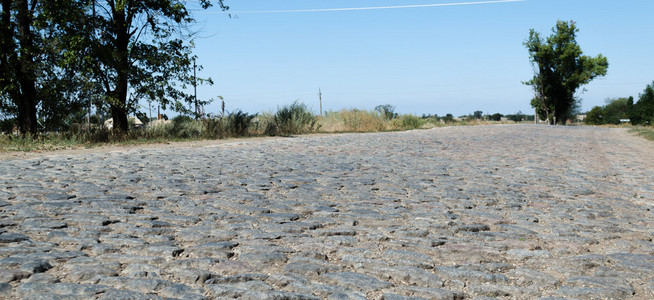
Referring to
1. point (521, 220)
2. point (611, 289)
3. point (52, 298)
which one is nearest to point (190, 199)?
point (52, 298)

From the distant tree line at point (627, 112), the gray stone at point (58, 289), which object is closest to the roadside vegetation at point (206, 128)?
the gray stone at point (58, 289)

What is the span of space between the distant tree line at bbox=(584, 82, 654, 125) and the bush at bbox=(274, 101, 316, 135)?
22.7m

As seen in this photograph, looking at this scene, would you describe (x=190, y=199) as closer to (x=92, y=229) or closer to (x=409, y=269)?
(x=92, y=229)

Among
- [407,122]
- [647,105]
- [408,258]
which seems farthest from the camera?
[647,105]

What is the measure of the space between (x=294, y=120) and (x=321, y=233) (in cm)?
1846

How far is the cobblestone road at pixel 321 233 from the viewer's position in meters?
2.98

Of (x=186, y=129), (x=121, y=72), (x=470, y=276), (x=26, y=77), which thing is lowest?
(x=470, y=276)

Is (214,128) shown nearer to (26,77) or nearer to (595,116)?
(26,77)

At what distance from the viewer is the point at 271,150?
1195cm

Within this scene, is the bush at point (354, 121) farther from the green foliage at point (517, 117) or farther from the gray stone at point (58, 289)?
the green foliage at point (517, 117)

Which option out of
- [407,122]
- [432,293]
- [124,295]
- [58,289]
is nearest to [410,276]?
[432,293]

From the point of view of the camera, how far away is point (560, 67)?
5031 cm

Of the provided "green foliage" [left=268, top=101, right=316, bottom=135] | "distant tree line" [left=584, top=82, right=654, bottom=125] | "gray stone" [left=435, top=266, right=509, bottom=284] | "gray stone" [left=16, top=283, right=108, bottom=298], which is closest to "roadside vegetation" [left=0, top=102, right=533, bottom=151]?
"green foliage" [left=268, top=101, right=316, bottom=135]

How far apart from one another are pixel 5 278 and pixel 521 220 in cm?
413
